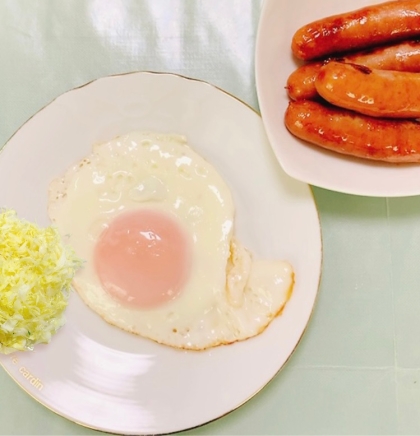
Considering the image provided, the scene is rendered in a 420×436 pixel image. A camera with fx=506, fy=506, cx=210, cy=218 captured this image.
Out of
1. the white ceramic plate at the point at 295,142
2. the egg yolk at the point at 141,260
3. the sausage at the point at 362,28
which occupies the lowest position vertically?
the egg yolk at the point at 141,260

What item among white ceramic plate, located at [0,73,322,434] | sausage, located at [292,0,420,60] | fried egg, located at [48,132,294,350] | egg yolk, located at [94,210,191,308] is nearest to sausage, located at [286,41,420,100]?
sausage, located at [292,0,420,60]

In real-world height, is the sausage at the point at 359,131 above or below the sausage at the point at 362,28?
below

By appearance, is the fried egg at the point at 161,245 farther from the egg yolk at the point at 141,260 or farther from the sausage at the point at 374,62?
the sausage at the point at 374,62

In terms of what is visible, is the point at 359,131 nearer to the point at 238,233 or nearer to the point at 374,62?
the point at 374,62

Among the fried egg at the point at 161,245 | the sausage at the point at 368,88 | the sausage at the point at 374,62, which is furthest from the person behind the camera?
the fried egg at the point at 161,245

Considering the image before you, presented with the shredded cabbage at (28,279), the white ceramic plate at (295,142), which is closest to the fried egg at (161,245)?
the shredded cabbage at (28,279)

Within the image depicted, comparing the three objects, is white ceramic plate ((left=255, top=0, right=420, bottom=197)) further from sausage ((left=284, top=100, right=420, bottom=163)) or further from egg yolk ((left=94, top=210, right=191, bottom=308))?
egg yolk ((left=94, top=210, right=191, bottom=308))
